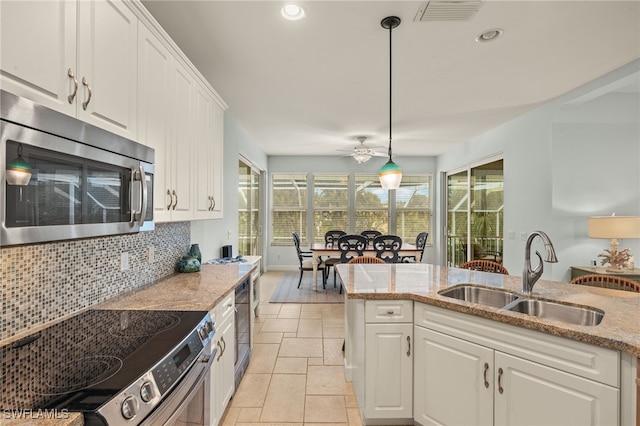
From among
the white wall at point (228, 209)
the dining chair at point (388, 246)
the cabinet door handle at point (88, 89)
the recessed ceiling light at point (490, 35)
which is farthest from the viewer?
the dining chair at point (388, 246)

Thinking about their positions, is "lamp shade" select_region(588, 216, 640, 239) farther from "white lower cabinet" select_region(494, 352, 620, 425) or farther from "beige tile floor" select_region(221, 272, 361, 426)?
"beige tile floor" select_region(221, 272, 361, 426)

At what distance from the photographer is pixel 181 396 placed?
3.87 ft

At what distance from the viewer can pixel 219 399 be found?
184cm

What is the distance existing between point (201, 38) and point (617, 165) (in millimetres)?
4451

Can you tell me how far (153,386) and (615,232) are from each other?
401 cm

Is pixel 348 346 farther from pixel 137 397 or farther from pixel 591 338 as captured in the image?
pixel 137 397

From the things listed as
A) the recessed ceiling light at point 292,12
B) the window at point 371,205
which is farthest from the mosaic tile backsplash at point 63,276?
the window at point 371,205

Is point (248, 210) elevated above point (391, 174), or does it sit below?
below

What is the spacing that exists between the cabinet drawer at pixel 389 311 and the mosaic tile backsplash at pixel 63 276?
5.10ft

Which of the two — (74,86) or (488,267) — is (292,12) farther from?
(488,267)

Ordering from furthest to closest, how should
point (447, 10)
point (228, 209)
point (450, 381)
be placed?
1. point (228, 209)
2. point (447, 10)
3. point (450, 381)

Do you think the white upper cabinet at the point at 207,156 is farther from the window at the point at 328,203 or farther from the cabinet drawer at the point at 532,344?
the window at the point at 328,203

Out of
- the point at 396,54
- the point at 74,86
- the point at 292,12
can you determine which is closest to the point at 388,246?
the point at 396,54

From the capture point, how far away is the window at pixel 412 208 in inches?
289
